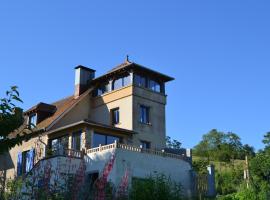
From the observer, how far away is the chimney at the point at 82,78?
39.7m

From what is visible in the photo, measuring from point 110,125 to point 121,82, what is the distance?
361cm

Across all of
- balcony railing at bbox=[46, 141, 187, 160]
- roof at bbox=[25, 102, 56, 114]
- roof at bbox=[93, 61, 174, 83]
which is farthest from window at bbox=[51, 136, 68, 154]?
roof at bbox=[93, 61, 174, 83]

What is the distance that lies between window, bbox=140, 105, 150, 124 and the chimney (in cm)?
642

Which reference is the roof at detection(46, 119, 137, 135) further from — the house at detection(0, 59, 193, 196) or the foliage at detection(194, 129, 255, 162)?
the foliage at detection(194, 129, 255, 162)

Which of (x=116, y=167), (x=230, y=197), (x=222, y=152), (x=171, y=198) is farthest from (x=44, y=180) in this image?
(x=222, y=152)

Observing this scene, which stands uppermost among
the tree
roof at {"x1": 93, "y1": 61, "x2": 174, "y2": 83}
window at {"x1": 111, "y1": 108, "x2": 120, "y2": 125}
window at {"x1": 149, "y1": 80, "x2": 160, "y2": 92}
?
roof at {"x1": 93, "y1": 61, "x2": 174, "y2": 83}

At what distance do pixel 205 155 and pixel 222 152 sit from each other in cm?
518

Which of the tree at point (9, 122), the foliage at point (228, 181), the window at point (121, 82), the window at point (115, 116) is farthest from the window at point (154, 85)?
the tree at point (9, 122)

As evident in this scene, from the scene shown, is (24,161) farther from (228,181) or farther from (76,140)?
(228,181)

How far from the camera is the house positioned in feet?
95.8

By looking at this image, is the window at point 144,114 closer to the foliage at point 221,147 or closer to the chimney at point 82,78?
the chimney at point 82,78

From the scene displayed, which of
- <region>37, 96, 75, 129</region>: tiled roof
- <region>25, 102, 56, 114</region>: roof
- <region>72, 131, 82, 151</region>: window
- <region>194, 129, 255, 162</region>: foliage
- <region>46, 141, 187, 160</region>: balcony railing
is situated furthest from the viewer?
<region>194, 129, 255, 162</region>: foliage

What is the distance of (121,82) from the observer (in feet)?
120

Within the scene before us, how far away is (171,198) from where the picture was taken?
21297 mm
